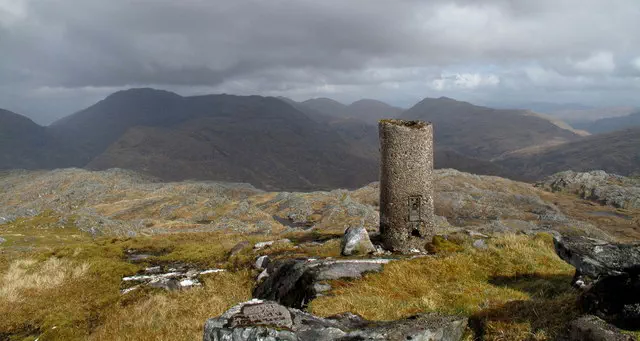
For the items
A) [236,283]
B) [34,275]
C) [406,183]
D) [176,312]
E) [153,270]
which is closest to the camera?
[176,312]

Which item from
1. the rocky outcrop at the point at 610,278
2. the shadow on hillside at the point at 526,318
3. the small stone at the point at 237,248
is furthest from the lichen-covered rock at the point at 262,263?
the rocky outcrop at the point at 610,278

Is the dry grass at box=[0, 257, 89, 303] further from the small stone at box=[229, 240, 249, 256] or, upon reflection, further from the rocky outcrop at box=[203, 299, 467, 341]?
the rocky outcrop at box=[203, 299, 467, 341]

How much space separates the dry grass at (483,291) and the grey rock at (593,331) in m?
0.78

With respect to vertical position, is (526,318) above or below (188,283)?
above

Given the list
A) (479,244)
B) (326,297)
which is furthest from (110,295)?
(479,244)

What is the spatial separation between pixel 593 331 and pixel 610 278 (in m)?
3.04

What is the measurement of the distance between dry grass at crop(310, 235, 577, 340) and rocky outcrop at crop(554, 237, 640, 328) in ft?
1.98

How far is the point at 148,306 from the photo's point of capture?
1936 centimetres

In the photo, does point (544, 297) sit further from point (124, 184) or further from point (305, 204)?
point (124, 184)

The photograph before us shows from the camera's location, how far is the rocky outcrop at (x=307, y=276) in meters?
15.9

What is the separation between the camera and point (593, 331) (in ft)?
25.4

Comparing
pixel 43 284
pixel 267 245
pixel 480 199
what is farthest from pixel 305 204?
pixel 43 284

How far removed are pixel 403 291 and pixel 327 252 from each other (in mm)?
11523

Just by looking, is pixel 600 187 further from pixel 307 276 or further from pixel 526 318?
pixel 526 318
